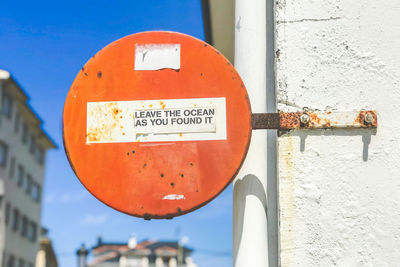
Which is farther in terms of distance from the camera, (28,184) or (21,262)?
(28,184)

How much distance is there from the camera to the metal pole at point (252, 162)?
2152 millimetres

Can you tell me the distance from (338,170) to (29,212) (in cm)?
3628

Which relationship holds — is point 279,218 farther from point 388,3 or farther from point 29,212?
point 29,212

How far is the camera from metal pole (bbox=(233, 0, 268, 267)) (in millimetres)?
2152

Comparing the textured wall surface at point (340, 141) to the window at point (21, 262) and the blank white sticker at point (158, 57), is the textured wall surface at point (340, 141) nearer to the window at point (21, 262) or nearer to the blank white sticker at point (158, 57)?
the blank white sticker at point (158, 57)

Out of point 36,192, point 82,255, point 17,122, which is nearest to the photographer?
point 82,255

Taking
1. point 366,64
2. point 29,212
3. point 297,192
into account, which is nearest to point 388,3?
point 366,64

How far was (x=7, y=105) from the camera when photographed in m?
32.8

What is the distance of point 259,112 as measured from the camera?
2303 millimetres

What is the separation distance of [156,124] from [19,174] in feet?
112

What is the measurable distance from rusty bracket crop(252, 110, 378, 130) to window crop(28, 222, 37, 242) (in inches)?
1437

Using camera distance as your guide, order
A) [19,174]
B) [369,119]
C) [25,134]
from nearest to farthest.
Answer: [369,119]
[19,174]
[25,134]

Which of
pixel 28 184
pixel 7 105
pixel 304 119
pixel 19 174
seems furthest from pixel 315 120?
pixel 28 184

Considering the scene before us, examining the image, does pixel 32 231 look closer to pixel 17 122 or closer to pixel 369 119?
pixel 17 122
